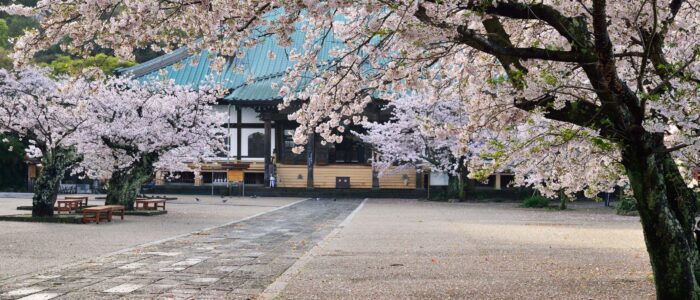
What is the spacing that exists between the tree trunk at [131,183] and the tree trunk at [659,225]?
19.2 metres

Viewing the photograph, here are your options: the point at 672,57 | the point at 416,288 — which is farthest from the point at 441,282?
the point at 672,57

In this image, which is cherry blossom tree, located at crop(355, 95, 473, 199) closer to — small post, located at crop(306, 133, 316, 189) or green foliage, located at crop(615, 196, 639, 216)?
small post, located at crop(306, 133, 316, 189)

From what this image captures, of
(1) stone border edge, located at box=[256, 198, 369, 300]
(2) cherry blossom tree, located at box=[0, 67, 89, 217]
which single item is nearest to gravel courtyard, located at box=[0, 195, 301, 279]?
(2) cherry blossom tree, located at box=[0, 67, 89, 217]

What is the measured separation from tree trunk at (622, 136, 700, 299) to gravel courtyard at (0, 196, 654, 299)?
5.26ft

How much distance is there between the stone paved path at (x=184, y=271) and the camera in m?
8.33

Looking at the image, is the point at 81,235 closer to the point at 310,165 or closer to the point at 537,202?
the point at 537,202

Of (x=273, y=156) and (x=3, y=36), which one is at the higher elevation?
(x=3, y=36)

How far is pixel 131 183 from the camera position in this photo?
916 inches

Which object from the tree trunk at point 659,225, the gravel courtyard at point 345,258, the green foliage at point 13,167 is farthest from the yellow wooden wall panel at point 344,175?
the tree trunk at point 659,225

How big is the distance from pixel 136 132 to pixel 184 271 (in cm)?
1204

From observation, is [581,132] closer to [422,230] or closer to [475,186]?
[422,230]

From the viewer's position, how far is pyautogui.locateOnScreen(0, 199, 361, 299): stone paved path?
8326 millimetres

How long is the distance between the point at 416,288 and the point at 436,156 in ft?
85.5

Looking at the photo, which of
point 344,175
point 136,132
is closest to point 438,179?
point 344,175
